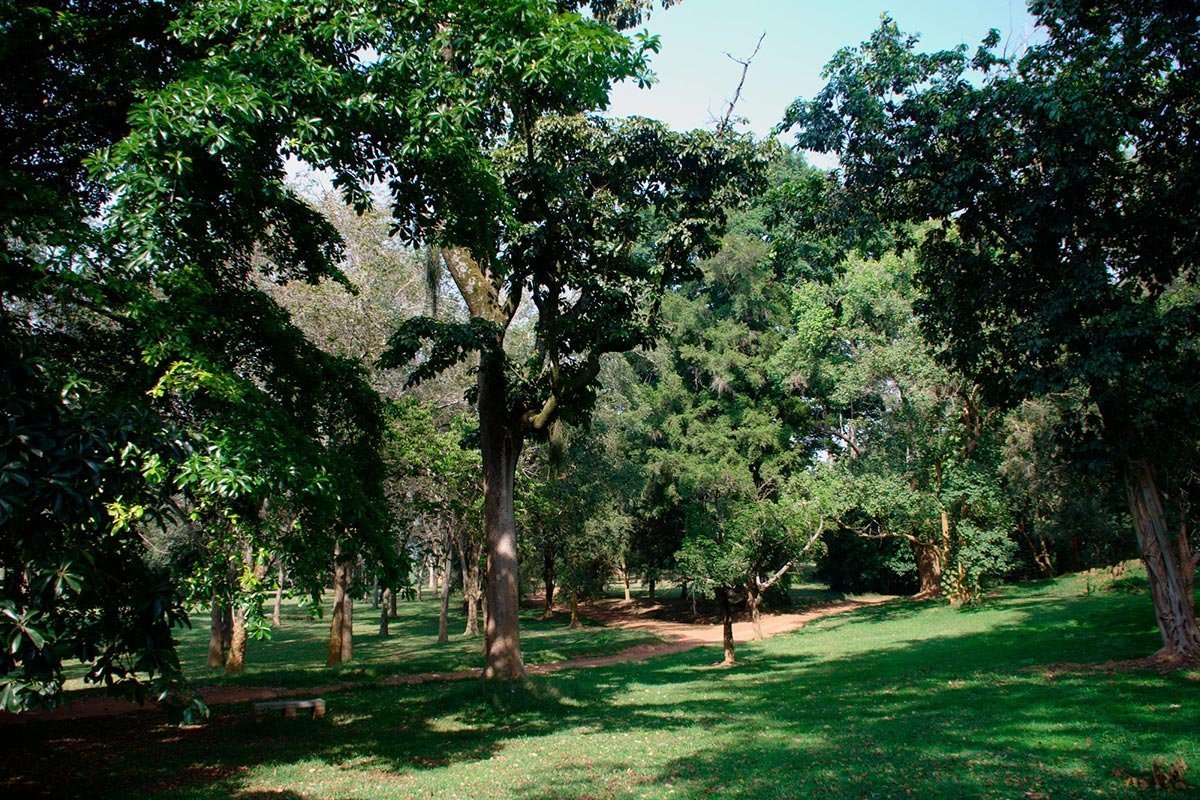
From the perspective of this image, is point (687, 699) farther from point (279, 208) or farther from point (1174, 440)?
point (279, 208)

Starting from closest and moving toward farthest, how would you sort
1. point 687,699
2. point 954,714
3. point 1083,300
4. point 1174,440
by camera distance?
point 954,714
point 1083,300
point 1174,440
point 687,699

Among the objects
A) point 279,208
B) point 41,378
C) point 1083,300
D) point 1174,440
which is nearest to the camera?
point 41,378

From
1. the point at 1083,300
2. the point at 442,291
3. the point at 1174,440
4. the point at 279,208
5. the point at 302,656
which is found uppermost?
the point at 442,291

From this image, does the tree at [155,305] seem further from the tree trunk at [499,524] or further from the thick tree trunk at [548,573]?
the thick tree trunk at [548,573]

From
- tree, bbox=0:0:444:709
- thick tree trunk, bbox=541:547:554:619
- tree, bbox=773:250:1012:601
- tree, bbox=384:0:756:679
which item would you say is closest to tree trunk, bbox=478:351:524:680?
tree, bbox=384:0:756:679

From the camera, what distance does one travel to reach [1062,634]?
1891cm

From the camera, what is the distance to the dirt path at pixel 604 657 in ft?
48.4

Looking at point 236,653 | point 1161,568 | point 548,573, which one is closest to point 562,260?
point 1161,568

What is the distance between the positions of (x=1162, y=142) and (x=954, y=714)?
10256mm

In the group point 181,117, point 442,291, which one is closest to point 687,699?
point 181,117

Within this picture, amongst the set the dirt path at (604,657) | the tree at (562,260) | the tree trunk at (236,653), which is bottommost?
the dirt path at (604,657)

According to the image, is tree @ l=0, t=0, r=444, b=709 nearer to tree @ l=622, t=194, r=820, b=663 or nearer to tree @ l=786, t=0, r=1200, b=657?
tree @ l=786, t=0, r=1200, b=657

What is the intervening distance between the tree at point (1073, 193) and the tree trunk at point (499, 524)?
7.55 m

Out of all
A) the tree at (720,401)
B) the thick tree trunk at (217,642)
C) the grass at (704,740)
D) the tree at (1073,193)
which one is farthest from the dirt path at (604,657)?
the tree at (1073,193)
